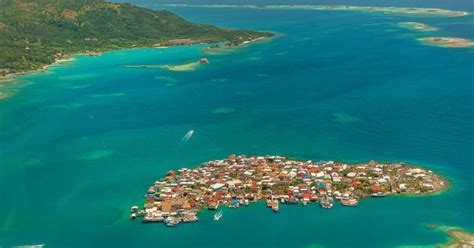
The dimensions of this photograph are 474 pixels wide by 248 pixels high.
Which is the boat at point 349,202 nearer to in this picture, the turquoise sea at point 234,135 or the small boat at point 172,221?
the turquoise sea at point 234,135

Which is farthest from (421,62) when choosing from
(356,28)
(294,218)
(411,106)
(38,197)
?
(38,197)

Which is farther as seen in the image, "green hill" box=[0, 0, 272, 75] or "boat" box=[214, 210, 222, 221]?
"green hill" box=[0, 0, 272, 75]

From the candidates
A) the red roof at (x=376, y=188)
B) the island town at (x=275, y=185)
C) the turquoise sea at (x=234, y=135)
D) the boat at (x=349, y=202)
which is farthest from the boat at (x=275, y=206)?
the red roof at (x=376, y=188)

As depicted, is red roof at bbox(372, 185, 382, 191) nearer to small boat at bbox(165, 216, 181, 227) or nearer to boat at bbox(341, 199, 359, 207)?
boat at bbox(341, 199, 359, 207)

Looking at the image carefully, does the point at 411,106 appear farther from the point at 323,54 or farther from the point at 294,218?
the point at 323,54

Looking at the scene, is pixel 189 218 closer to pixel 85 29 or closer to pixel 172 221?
pixel 172 221

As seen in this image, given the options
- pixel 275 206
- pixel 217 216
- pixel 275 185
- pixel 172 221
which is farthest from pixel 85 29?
pixel 275 206

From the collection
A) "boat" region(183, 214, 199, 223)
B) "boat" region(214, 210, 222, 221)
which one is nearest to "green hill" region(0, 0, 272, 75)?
"boat" region(183, 214, 199, 223)
